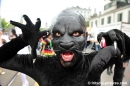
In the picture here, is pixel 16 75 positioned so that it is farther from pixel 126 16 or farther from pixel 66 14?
pixel 126 16

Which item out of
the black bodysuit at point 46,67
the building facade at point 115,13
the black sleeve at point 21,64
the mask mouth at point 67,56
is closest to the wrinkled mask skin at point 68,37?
the mask mouth at point 67,56

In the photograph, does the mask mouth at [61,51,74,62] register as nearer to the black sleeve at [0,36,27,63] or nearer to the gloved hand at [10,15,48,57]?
the gloved hand at [10,15,48,57]

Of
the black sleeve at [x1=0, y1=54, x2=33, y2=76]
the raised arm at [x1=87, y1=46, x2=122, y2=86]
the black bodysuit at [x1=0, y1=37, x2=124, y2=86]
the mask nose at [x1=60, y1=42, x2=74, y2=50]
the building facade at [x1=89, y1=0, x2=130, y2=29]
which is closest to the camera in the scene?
the raised arm at [x1=87, y1=46, x2=122, y2=86]

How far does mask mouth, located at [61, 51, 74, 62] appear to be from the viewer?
4.00 feet

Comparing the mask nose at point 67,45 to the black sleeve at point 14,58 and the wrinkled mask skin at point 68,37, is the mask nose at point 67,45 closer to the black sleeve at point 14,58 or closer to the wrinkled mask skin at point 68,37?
the wrinkled mask skin at point 68,37

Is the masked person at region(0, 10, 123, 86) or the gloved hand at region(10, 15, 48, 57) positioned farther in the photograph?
the gloved hand at region(10, 15, 48, 57)

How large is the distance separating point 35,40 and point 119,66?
2.44 feet

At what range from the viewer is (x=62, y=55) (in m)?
1.24

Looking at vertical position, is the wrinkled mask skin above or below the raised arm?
above

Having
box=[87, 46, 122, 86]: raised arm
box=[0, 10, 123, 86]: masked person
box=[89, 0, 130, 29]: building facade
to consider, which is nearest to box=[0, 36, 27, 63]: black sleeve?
box=[0, 10, 123, 86]: masked person

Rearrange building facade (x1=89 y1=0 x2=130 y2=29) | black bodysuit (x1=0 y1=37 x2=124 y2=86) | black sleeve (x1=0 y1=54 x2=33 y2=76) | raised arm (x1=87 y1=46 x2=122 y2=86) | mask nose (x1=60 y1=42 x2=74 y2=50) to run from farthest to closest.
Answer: building facade (x1=89 y1=0 x2=130 y2=29)
black sleeve (x1=0 y1=54 x2=33 y2=76)
black bodysuit (x1=0 y1=37 x2=124 y2=86)
mask nose (x1=60 y1=42 x2=74 y2=50)
raised arm (x1=87 y1=46 x2=122 y2=86)

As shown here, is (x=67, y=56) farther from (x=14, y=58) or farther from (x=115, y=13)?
(x=115, y=13)

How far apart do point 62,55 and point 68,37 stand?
0.49ft

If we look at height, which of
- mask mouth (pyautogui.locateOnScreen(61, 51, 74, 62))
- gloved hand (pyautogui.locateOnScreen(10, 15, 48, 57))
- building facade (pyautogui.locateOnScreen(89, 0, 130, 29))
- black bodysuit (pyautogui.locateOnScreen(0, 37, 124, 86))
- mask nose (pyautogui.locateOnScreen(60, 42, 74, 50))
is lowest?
black bodysuit (pyautogui.locateOnScreen(0, 37, 124, 86))
